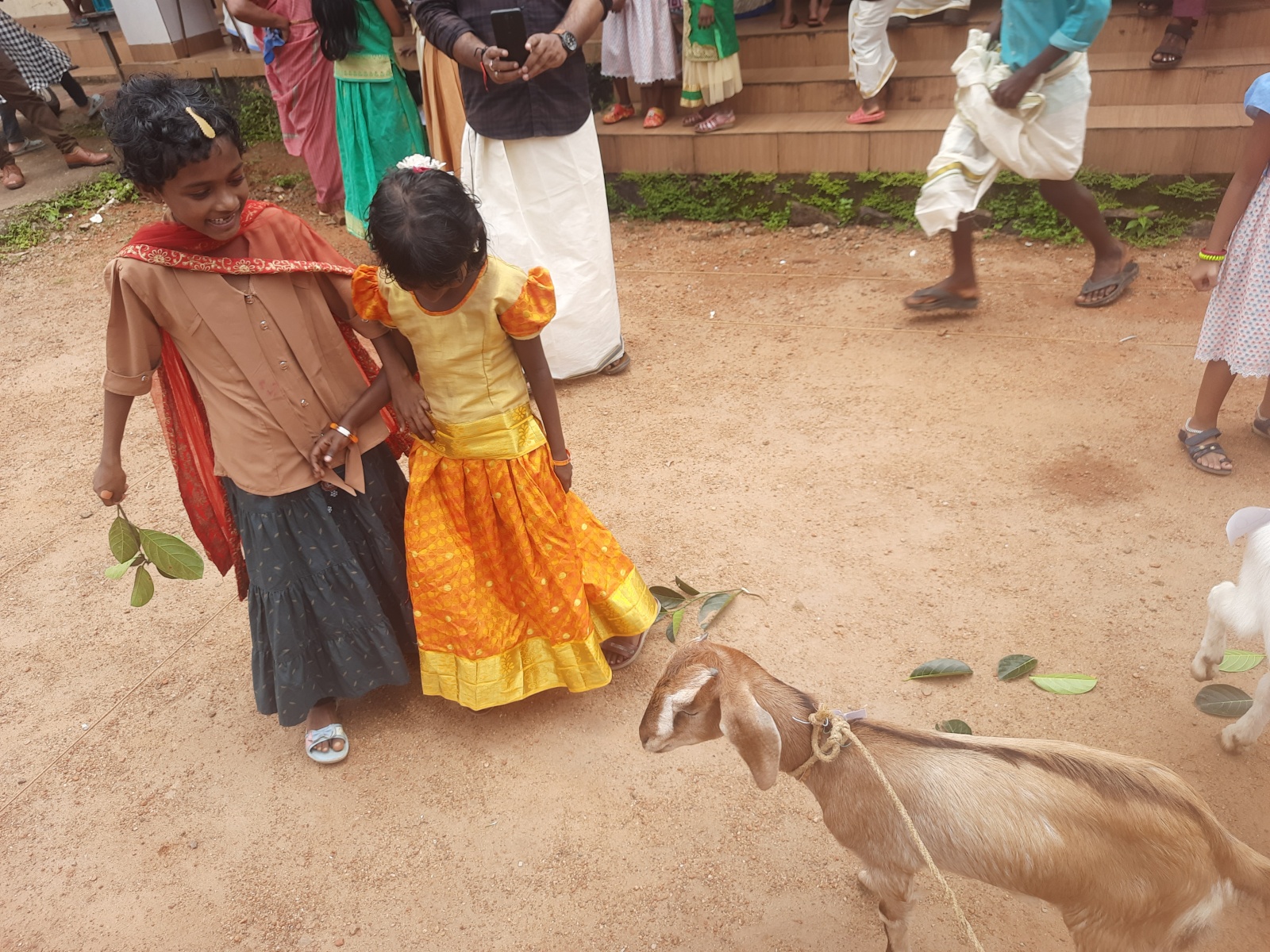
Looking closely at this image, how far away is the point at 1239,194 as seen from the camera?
10.5 feet

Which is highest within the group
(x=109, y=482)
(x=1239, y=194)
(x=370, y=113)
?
(x=370, y=113)

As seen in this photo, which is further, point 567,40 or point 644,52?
point 644,52

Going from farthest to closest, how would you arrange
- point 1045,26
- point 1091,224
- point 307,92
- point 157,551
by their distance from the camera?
point 307,92 < point 1091,224 < point 1045,26 < point 157,551

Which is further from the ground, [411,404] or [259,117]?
[259,117]

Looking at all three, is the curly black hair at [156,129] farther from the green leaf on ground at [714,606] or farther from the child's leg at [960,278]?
the child's leg at [960,278]

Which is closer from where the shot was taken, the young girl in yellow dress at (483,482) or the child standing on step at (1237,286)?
the young girl in yellow dress at (483,482)

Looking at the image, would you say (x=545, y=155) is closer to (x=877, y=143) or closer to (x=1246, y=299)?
(x=877, y=143)

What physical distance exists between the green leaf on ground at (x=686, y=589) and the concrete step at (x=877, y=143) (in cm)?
390

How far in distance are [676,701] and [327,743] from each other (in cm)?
152

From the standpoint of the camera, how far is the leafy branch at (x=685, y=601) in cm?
325

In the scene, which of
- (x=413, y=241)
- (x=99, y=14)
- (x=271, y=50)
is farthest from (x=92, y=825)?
(x=99, y=14)

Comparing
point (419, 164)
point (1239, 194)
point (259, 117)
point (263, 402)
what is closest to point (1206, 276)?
point (1239, 194)

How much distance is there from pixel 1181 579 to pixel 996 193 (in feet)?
11.0

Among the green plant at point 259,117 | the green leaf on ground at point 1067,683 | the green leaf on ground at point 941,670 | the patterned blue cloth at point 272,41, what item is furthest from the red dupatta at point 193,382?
the green plant at point 259,117
